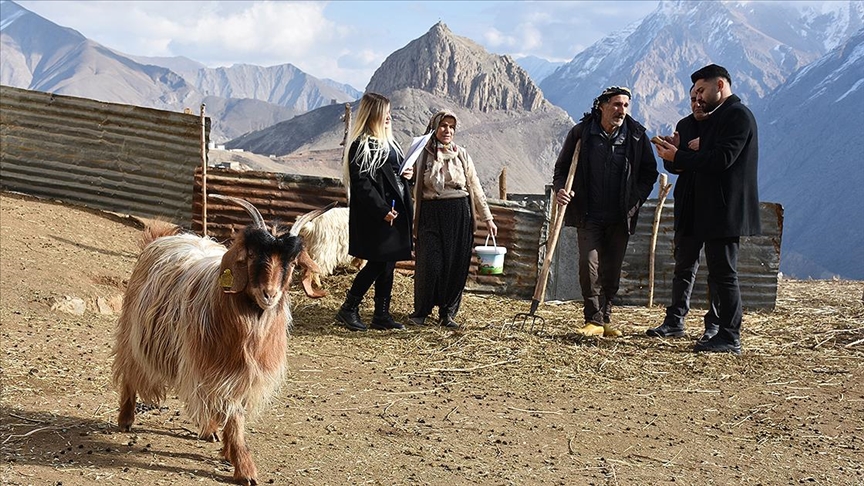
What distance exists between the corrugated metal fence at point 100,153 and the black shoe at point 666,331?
638 cm

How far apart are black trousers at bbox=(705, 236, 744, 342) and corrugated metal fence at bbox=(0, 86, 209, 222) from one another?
6.97 m

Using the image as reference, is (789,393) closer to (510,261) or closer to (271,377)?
(271,377)

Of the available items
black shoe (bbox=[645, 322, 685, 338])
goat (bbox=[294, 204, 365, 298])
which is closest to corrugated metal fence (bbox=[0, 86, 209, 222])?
goat (bbox=[294, 204, 365, 298])

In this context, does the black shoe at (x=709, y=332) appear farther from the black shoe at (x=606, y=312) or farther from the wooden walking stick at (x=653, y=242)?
the wooden walking stick at (x=653, y=242)

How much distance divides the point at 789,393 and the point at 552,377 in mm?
1539

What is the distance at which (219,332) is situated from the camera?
3.65 metres

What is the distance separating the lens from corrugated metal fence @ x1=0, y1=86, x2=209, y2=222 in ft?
36.3

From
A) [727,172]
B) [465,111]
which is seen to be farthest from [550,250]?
[465,111]

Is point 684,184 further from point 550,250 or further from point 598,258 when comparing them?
point 550,250

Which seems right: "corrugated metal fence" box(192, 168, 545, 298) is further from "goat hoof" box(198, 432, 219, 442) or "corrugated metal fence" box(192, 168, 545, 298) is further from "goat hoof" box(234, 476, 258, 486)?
"goat hoof" box(234, 476, 258, 486)

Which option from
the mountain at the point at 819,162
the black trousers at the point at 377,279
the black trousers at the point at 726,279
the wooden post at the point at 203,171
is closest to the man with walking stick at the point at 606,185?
the black trousers at the point at 726,279

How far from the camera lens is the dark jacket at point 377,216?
21.6ft

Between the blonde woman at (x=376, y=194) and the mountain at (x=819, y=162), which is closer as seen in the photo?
the blonde woman at (x=376, y=194)

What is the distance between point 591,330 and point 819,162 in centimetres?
8600
